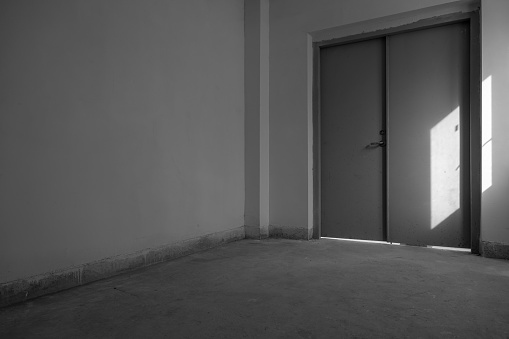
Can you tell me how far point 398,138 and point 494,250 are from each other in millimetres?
1425

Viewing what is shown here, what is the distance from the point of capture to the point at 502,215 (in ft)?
10.7

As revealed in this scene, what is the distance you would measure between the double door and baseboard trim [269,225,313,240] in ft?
0.84

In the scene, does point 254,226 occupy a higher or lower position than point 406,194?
lower

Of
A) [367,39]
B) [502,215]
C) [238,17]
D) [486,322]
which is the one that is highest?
[238,17]

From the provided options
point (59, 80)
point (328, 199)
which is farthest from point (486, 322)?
point (59, 80)

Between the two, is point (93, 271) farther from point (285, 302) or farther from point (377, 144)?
point (377, 144)

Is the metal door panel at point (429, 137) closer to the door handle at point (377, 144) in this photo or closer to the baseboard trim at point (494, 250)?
the door handle at point (377, 144)

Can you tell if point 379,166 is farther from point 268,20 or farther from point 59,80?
point 59,80

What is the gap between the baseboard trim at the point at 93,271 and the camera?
2.16m

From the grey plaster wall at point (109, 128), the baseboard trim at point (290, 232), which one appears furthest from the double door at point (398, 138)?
the grey plaster wall at point (109, 128)

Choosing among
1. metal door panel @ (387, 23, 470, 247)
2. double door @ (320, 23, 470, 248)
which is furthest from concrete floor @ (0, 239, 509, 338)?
double door @ (320, 23, 470, 248)

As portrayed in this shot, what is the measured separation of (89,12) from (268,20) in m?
2.50

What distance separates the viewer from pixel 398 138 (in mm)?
3965

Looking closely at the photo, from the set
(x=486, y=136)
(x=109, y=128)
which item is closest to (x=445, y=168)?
(x=486, y=136)
